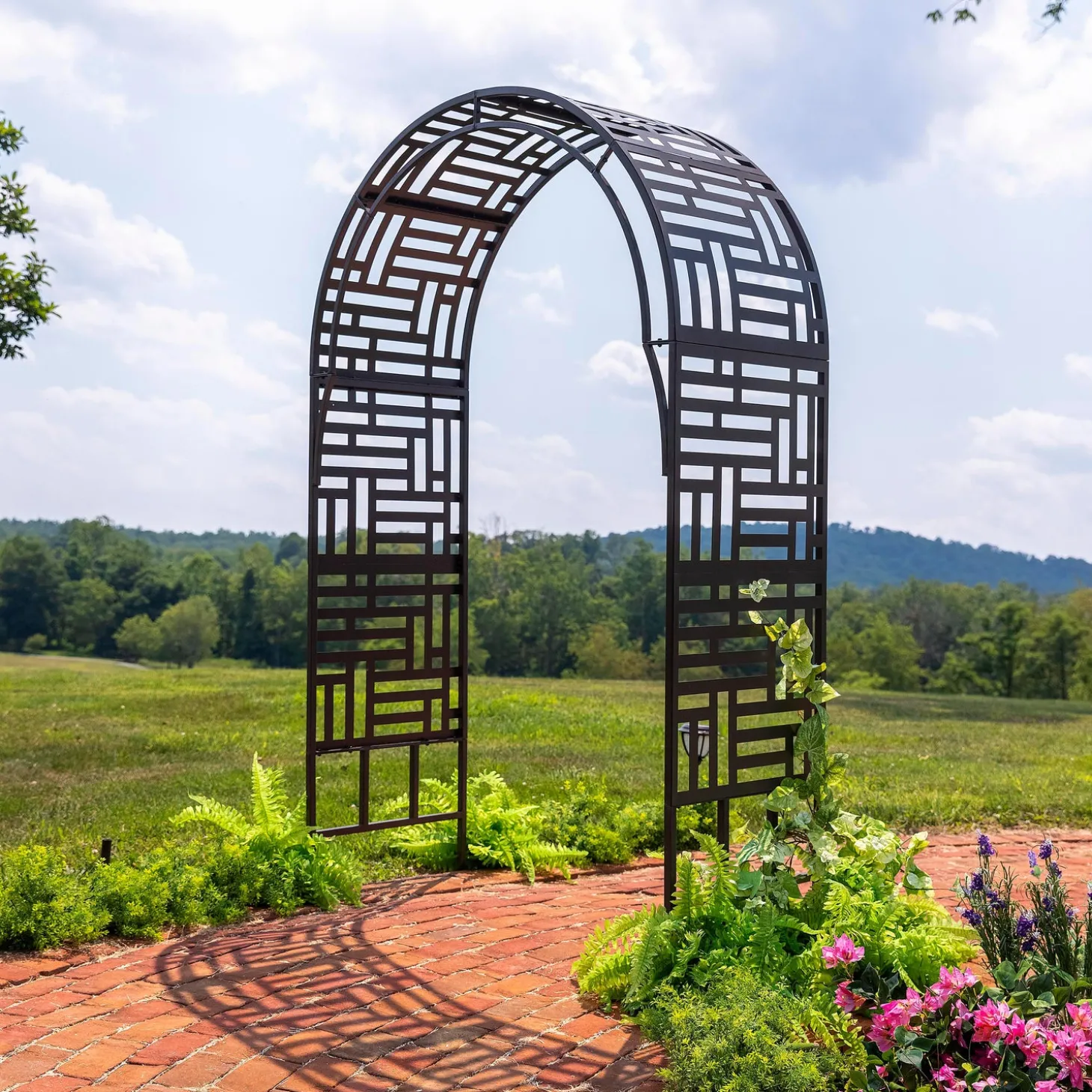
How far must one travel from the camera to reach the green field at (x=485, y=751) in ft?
23.5

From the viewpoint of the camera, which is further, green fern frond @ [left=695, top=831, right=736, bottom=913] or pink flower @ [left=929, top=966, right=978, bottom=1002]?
green fern frond @ [left=695, top=831, right=736, bottom=913]

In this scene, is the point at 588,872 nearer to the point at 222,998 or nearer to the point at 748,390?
the point at 222,998

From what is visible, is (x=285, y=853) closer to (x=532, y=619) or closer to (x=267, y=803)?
(x=267, y=803)

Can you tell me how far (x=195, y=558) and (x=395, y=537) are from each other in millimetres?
38395

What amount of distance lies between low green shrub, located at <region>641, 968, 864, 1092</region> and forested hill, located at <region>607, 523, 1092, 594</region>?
193ft

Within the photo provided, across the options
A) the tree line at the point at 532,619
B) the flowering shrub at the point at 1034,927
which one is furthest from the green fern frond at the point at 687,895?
the tree line at the point at 532,619

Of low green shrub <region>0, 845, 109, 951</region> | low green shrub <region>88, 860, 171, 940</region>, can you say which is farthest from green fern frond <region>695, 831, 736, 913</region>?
low green shrub <region>0, 845, 109, 951</region>

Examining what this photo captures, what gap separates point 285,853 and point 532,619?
31955 mm

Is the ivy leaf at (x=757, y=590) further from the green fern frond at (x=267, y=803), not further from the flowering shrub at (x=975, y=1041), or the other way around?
the green fern frond at (x=267, y=803)

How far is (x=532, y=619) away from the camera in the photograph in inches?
1444

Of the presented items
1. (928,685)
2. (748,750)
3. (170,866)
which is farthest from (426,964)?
(928,685)

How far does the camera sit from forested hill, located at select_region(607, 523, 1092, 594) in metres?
62.4

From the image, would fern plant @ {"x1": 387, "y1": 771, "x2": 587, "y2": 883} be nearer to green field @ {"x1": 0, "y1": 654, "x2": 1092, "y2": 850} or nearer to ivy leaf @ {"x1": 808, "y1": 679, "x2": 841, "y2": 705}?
green field @ {"x1": 0, "y1": 654, "x2": 1092, "y2": 850}

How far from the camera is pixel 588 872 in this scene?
5.30m
